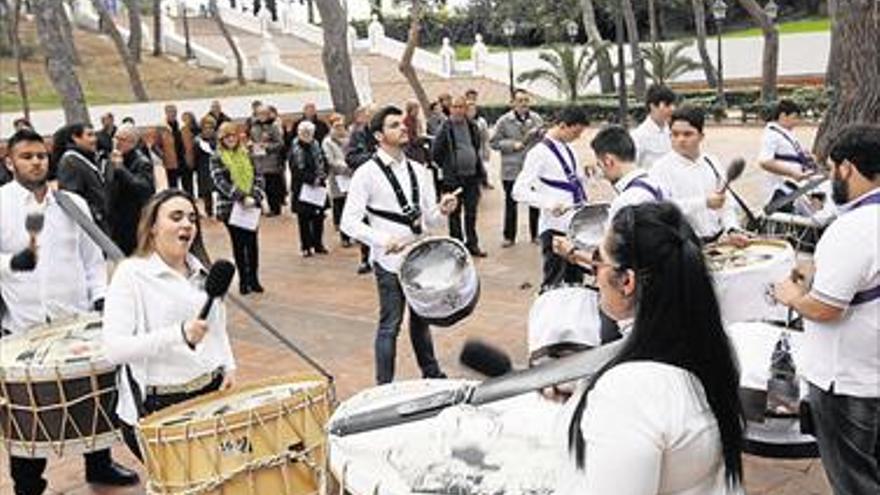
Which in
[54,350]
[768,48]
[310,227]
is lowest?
[310,227]

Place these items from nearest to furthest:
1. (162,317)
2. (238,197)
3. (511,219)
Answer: (162,317), (238,197), (511,219)

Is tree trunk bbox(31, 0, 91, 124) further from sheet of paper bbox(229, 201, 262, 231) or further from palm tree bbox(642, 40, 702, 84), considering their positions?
palm tree bbox(642, 40, 702, 84)

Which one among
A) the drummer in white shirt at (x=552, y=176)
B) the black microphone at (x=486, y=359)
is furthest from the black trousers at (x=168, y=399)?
the drummer in white shirt at (x=552, y=176)

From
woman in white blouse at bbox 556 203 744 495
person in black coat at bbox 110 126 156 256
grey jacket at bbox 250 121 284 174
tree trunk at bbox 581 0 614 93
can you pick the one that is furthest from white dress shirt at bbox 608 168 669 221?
tree trunk at bbox 581 0 614 93

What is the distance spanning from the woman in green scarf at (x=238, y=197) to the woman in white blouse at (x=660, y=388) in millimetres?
7943

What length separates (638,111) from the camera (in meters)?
27.0

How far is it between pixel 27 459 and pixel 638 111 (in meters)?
23.9

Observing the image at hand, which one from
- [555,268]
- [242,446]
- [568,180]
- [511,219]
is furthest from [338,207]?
[242,446]

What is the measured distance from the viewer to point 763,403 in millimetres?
4301

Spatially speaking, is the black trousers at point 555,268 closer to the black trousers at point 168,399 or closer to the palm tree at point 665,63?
the black trousers at point 168,399

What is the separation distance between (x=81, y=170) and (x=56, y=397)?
11.7 ft

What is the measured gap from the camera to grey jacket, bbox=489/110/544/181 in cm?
1157

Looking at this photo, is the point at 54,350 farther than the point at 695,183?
No

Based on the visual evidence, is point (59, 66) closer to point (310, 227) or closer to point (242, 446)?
point (310, 227)
